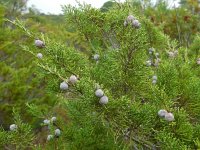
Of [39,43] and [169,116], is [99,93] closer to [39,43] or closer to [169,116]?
[169,116]

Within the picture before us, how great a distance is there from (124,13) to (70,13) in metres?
0.47

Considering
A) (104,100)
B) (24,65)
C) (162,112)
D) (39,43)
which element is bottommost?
(24,65)

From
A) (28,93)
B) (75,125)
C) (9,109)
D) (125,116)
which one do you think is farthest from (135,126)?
(28,93)

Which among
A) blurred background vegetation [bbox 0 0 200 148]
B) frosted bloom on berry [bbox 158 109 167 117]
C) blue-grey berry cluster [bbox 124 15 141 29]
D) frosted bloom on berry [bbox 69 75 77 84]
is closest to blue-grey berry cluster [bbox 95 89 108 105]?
frosted bloom on berry [bbox 69 75 77 84]

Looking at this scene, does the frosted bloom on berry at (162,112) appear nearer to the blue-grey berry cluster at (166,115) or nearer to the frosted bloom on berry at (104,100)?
the blue-grey berry cluster at (166,115)

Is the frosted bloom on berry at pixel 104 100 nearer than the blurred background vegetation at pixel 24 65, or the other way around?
the frosted bloom on berry at pixel 104 100

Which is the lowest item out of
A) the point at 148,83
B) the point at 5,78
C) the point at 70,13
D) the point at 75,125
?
the point at 5,78

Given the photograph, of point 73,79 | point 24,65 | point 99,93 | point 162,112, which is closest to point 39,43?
point 73,79

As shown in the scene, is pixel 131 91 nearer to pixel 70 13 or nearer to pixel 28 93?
pixel 70 13

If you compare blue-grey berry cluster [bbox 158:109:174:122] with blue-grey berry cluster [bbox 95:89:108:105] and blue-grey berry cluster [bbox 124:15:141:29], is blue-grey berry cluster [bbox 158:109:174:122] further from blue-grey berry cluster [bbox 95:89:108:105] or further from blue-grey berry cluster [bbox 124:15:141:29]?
blue-grey berry cluster [bbox 124:15:141:29]

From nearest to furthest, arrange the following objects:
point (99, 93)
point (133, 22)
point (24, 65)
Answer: point (99, 93) → point (133, 22) → point (24, 65)

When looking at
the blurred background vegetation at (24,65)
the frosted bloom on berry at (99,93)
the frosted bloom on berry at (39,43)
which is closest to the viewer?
the frosted bloom on berry at (99,93)

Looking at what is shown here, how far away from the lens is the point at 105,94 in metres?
1.95

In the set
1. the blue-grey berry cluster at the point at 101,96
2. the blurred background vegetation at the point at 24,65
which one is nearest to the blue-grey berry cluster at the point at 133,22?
the blue-grey berry cluster at the point at 101,96
